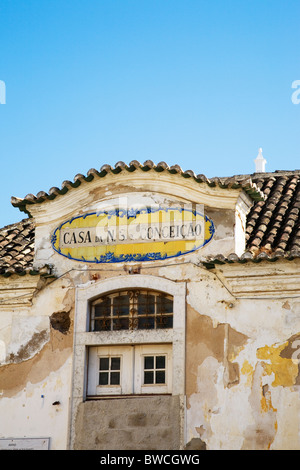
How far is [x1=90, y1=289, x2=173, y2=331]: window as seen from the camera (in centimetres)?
1482

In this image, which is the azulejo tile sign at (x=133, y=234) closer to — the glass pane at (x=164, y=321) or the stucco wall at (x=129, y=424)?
the glass pane at (x=164, y=321)

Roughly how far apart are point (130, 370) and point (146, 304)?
1096 millimetres

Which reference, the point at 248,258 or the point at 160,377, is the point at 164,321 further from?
the point at 248,258

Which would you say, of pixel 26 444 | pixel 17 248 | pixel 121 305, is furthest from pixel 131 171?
pixel 26 444

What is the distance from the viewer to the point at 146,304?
14938 mm

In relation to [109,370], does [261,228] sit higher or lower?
higher

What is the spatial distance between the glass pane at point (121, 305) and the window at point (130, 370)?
1.88ft

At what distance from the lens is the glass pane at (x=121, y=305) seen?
15023mm

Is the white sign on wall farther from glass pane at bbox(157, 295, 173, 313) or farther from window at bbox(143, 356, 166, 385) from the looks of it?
glass pane at bbox(157, 295, 173, 313)

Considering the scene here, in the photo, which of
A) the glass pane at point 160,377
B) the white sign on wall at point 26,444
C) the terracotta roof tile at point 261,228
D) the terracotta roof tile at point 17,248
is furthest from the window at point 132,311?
the white sign on wall at point 26,444

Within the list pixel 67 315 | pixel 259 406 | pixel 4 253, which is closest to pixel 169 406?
pixel 259 406
